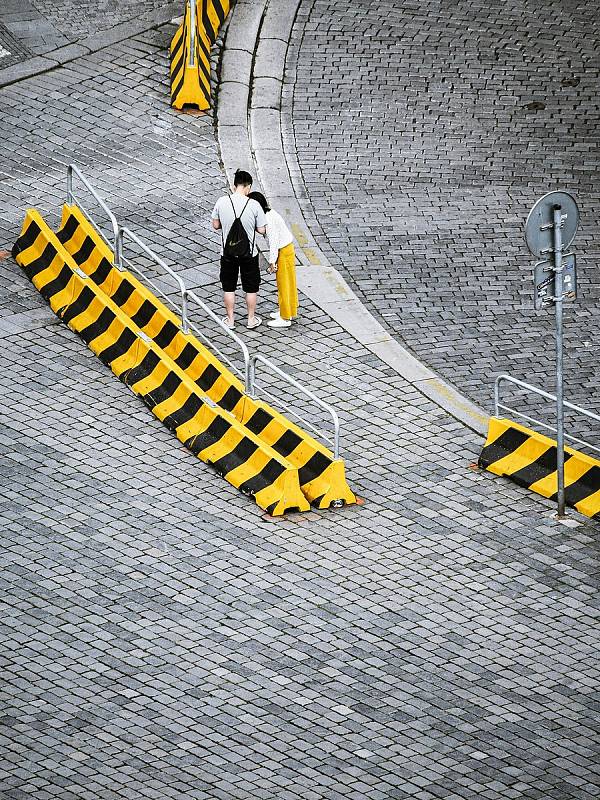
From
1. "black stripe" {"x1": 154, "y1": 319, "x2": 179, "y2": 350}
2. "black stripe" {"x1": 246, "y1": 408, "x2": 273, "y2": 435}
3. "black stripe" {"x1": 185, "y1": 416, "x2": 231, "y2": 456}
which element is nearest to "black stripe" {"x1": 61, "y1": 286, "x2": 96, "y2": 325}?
"black stripe" {"x1": 154, "y1": 319, "x2": 179, "y2": 350}

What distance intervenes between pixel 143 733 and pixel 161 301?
6.40 metres

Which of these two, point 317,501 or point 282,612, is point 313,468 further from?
point 282,612

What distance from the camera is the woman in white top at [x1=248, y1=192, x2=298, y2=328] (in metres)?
15.0

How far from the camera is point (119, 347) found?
14.7 m

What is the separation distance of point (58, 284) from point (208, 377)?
254 centimetres

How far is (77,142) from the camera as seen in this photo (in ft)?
61.7

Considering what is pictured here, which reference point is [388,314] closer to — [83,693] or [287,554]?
[287,554]

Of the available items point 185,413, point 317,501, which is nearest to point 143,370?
point 185,413

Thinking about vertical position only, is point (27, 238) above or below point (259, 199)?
below

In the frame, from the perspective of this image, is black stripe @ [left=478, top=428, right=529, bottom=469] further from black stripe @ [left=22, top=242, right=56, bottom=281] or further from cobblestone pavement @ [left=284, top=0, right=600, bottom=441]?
black stripe @ [left=22, top=242, right=56, bottom=281]

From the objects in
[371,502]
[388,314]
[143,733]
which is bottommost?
[143,733]

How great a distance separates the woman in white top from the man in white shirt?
128mm

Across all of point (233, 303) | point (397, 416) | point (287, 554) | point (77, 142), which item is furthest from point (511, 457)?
point (77, 142)

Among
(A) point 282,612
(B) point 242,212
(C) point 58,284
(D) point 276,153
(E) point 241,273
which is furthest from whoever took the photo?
(D) point 276,153
